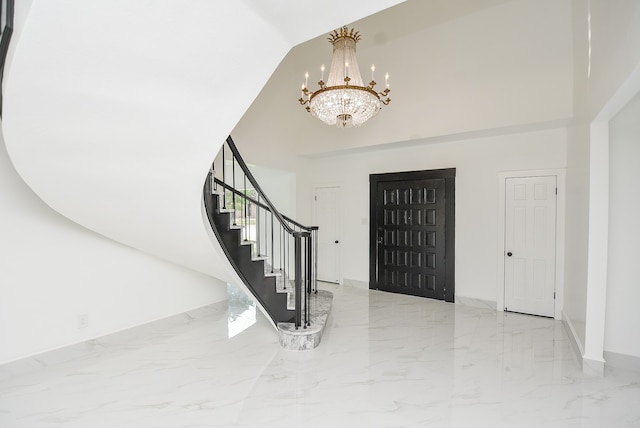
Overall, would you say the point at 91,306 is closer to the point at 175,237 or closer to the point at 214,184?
the point at 175,237

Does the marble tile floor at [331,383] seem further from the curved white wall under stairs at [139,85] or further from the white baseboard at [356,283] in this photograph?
the white baseboard at [356,283]

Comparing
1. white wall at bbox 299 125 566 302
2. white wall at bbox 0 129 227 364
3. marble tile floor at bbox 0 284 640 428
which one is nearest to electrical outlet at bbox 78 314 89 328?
white wall at bbox 0 129 227 364

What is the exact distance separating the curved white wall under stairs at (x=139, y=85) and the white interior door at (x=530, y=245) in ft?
13.7

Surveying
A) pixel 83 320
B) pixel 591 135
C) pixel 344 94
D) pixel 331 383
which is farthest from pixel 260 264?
pixel 591 135

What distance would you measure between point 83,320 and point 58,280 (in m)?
0.50

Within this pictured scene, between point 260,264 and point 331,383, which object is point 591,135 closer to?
point 331,383

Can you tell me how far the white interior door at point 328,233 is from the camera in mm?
6156

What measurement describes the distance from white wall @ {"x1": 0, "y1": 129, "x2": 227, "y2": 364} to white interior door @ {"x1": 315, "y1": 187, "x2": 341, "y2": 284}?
10.1 ft

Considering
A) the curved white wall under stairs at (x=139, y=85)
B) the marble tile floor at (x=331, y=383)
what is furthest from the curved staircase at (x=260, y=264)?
the curved white wall under stairs at (x=139, y=85)

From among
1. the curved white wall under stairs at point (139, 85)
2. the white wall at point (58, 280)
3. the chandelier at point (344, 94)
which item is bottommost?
the white wall at point (58, 280)

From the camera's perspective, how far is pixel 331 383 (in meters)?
2.67

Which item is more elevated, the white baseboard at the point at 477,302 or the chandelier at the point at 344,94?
the chandelier at the point at 344,94

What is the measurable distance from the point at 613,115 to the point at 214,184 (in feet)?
11.6

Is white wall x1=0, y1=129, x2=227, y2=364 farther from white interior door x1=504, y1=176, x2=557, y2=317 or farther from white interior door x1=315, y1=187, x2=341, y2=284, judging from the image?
white interior door x1=504, y1=176, x2=557, y2=317
